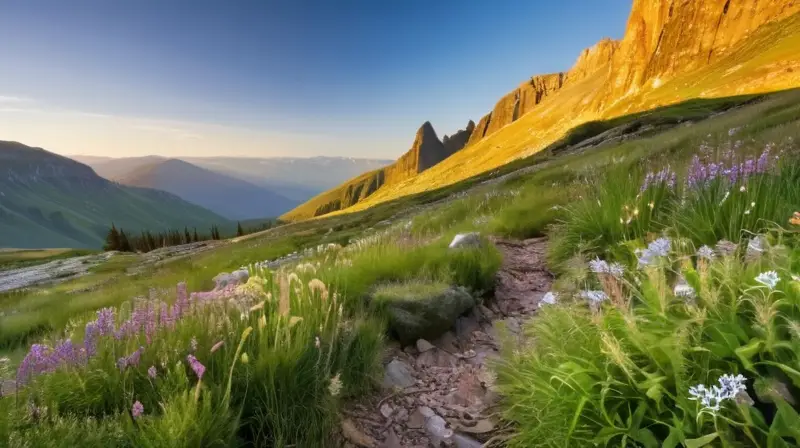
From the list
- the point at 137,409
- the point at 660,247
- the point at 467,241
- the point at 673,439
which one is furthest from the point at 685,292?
the point at 467,241

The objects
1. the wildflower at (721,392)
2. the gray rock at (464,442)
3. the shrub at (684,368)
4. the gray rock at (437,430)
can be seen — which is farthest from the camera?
the gray rock at (437,430)

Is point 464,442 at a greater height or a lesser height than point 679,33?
lesser

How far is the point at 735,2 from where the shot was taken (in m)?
97.0

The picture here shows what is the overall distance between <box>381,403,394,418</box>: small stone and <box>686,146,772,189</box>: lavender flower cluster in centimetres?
476

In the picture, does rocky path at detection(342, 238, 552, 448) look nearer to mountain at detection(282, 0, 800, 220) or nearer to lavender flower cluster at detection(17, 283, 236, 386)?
lavender flower cluster at detection(17, 283, 236, 386)

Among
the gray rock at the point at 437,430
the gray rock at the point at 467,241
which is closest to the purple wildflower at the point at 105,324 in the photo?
the gray rock at the point at 437,430

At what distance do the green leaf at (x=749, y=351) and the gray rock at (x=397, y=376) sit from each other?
3.03m

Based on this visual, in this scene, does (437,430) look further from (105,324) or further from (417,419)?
(105,324)

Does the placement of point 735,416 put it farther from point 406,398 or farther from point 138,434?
point 138,434

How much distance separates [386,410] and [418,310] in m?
1.53

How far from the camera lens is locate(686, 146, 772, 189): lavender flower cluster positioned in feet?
17.6

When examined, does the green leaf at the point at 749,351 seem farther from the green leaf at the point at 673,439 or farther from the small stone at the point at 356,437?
the small stone at the point at 356,437

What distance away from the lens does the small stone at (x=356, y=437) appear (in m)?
3.65

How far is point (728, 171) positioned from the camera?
537cm
